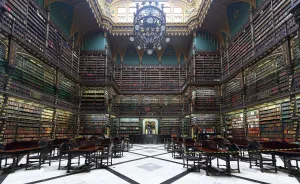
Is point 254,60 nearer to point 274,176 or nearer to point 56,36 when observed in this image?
point 274,176

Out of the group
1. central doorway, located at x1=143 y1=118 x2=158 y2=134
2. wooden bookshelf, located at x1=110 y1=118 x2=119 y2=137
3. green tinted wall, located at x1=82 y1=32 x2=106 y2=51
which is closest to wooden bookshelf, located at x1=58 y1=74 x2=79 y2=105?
wooden bookshelf, located at x1=110 y1=118 x2=119 y2=137

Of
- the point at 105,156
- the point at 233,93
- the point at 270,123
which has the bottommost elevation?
the point at 105,156

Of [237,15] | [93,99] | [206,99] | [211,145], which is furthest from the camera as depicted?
[93,99]

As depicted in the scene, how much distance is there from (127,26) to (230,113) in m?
11.1

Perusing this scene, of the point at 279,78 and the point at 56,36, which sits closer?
the point at 279,78

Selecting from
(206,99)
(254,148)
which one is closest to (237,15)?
(206,99)

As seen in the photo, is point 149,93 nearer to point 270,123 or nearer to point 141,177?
point 270,123

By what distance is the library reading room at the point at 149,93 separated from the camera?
4.59 metres

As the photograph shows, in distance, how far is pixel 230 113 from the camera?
41.5 ft

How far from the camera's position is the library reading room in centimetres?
459

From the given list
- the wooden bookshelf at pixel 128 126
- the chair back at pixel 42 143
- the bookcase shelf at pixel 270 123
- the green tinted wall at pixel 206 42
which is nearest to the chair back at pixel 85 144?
the chair back at pixel 42 143

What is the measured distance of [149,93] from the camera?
690 inches

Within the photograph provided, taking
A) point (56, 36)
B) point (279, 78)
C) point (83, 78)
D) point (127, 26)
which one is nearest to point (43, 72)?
point (56, 36)

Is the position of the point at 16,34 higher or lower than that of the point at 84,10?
lower
